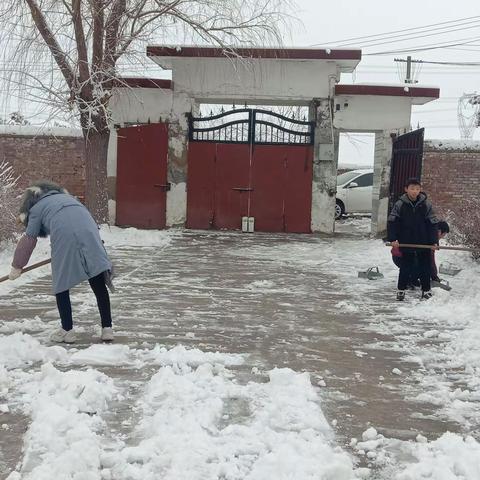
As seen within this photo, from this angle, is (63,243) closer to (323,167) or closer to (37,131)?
(323,167)

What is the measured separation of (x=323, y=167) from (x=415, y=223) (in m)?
6.63

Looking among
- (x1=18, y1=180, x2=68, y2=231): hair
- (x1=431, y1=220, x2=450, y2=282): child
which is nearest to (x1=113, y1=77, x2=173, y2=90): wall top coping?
(x1=431, y1=220, x2=450, y2=282): child

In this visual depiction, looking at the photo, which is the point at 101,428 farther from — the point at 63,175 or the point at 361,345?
the point at 63,175

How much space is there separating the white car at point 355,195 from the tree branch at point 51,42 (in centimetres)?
1034

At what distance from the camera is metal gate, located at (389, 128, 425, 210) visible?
10805 mm

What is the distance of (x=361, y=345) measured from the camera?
5473 mm

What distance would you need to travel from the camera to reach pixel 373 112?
45.0 ft

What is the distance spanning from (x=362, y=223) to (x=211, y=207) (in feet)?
19.4

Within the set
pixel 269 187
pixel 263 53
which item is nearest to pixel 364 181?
pixel 269 187

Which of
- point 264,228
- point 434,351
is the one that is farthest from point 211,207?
point 434,351

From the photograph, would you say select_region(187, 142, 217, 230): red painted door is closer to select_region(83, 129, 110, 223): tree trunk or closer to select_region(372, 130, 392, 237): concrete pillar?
select_region(83, 129, 110, 223): tree trunk

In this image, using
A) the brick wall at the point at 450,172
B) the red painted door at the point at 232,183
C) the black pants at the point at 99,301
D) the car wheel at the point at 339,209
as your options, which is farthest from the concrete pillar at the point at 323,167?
the black pants at the point at 99,301

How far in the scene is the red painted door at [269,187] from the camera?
46.0ft

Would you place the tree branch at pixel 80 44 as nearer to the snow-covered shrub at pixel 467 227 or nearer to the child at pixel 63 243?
the child at pixel 63 243
